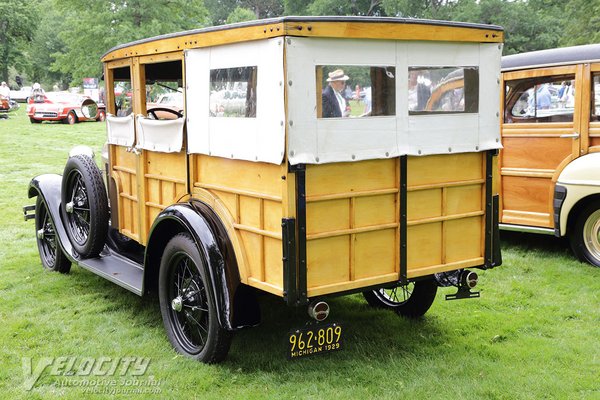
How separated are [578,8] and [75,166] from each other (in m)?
29.8

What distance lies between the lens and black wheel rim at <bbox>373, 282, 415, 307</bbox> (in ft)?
18.8

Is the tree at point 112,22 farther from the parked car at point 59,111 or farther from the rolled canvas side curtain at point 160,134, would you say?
the rolled canvas side curtain at point 160,134

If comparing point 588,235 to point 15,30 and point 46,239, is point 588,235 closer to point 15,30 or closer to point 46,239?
point 46,239

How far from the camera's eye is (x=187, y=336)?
4.96 meters

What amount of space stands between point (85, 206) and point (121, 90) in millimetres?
1136

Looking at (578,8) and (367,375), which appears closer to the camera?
(367,375)

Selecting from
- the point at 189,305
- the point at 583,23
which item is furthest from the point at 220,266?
the point at 583,23

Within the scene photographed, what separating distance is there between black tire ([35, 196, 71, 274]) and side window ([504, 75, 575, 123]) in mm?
5099

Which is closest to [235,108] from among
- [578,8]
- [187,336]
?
[187,336]

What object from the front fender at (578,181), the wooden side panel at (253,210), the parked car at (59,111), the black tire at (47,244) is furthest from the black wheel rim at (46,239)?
the parked car at (59,111)

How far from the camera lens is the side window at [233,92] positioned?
421 cm

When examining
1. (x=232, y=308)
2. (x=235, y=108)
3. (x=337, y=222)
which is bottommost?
(x=232, y=308)

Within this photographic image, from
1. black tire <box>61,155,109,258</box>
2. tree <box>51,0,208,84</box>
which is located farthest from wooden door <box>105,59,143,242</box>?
tree <box>51,0,208,84</box>

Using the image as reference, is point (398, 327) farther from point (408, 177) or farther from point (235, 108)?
point (235, 108)
